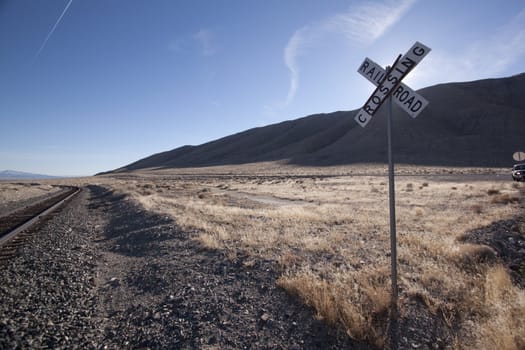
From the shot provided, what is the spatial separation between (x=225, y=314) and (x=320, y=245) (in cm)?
380

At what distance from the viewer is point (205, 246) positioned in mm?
7707

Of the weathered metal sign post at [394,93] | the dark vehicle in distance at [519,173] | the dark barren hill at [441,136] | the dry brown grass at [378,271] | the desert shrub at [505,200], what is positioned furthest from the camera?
the dark barren hill at [441,136]

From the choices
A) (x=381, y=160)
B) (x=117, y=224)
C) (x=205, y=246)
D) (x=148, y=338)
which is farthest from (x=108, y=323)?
A: (x=381, y=160)

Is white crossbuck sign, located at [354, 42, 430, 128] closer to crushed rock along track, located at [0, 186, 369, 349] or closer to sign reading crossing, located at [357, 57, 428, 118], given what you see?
sign reading crossing, located at [357, 57, 428, 118]

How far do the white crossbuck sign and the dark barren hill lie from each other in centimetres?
8542

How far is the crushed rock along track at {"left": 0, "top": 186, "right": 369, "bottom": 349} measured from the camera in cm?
376

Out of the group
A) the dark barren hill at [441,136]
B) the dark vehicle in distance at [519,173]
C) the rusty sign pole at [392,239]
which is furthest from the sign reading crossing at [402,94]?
the dark barren hill at [441,136]

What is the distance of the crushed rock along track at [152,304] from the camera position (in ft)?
12.3

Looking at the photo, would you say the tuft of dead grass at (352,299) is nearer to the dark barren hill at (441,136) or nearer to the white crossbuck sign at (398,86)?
the white crossbuck sign at (398,86)

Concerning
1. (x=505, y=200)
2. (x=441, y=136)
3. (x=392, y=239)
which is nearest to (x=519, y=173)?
(x=505, y=200)

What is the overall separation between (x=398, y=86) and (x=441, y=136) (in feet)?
370

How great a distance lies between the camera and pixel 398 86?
3715mm

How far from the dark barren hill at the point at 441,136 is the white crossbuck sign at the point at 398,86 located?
85425 millimetres

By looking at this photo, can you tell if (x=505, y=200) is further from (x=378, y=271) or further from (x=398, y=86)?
(x=398, y=86)
